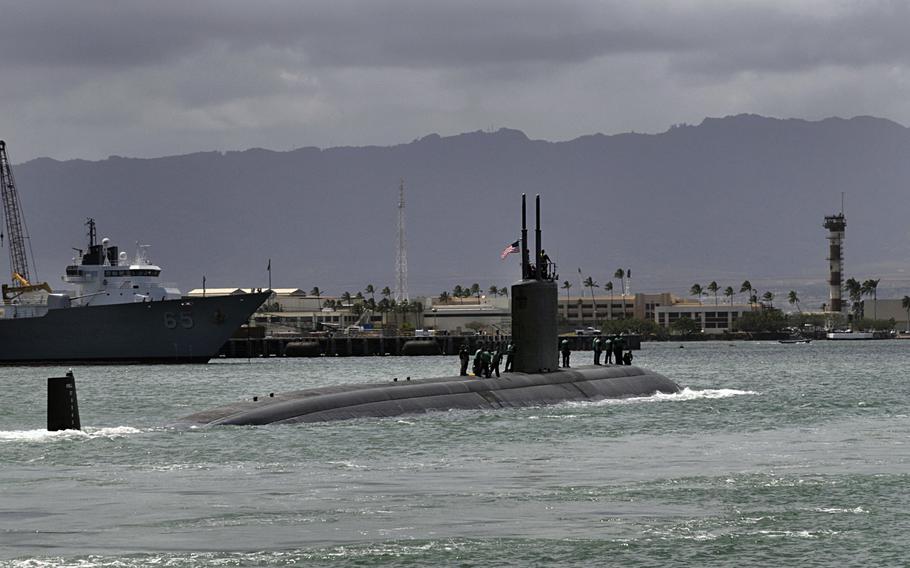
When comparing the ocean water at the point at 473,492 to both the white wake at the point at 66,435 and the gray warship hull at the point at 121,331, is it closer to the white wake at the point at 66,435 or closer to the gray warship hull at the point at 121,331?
the white wake at the point at 66,435

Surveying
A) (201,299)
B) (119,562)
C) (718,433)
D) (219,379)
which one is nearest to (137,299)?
(201,299)

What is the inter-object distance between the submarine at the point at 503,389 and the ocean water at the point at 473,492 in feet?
1.38

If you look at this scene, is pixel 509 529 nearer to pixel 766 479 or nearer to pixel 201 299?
pixel 766 479

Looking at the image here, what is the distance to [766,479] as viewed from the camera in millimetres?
28750

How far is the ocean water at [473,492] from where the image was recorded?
21.7m

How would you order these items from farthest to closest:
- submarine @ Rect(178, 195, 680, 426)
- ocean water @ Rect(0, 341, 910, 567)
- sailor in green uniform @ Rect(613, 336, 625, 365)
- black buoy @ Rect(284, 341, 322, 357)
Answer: black buoy @ Rect(284, 341, 322, 357)
sailor in green uniform @ Rect(613, 336, 625, 365)
submarine @ Rect(178, 195, 680, 426)
ocean water @ Rect(0, 341, 910, 567)

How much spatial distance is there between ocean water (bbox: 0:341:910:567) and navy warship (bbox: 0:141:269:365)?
55.4 metres

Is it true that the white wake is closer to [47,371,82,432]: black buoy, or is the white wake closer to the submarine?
[47,371,82,432]: black buoy

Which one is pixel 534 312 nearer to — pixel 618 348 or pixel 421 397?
pixel 421 397

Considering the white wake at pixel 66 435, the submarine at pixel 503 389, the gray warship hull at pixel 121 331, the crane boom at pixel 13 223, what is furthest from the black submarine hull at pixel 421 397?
the crane boom at pixel 13 223

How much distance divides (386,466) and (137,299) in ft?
244

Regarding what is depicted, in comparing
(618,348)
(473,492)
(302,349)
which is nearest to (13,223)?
(302,349)

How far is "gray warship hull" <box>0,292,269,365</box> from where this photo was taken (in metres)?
99.5

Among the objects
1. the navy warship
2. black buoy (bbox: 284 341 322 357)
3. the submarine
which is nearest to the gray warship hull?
the navy warship
